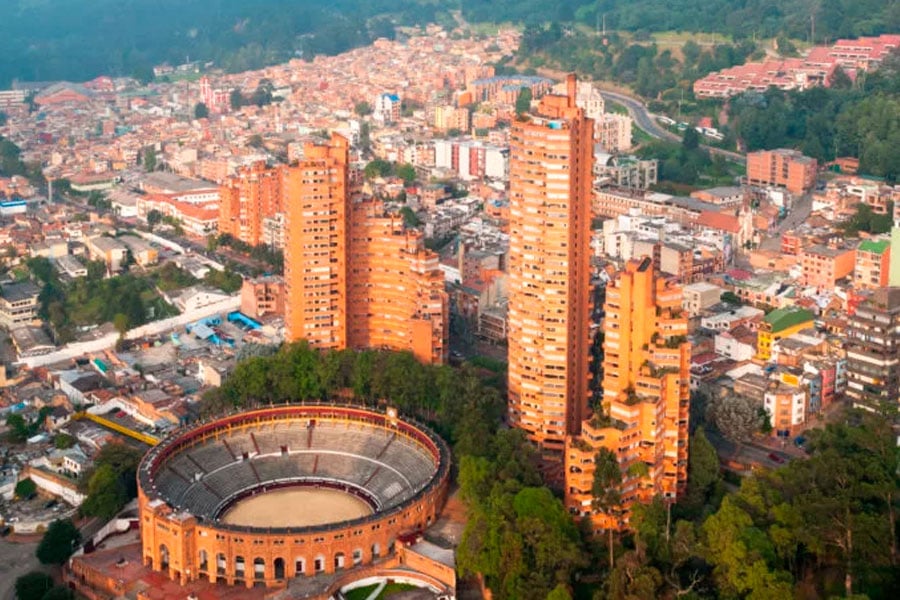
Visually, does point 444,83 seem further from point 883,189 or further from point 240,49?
point 883,189

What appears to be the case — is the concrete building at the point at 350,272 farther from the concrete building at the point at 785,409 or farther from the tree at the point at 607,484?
the tree at the point at 607,484

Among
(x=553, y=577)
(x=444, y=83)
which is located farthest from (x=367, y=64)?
(x=553, y=577)

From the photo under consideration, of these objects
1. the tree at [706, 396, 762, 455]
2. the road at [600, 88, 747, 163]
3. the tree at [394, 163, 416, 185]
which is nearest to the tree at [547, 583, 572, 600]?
the tree at [706, 396, 762, 455]

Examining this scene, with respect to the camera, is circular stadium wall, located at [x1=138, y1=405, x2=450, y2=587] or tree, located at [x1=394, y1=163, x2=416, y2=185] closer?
circular stadium wall, located at [x1=138, y1=405, x2=450, y2=587]

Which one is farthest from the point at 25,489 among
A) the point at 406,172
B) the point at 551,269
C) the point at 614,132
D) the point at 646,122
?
the point at 646,122

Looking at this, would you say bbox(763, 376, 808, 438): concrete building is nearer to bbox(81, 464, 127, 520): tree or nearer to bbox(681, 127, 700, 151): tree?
bbox(81, 464, 127, 520): tree

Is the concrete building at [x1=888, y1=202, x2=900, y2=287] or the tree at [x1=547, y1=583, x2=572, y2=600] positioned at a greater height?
the concrete building at [x1=888, y1=202, x2=900, y2=287]
